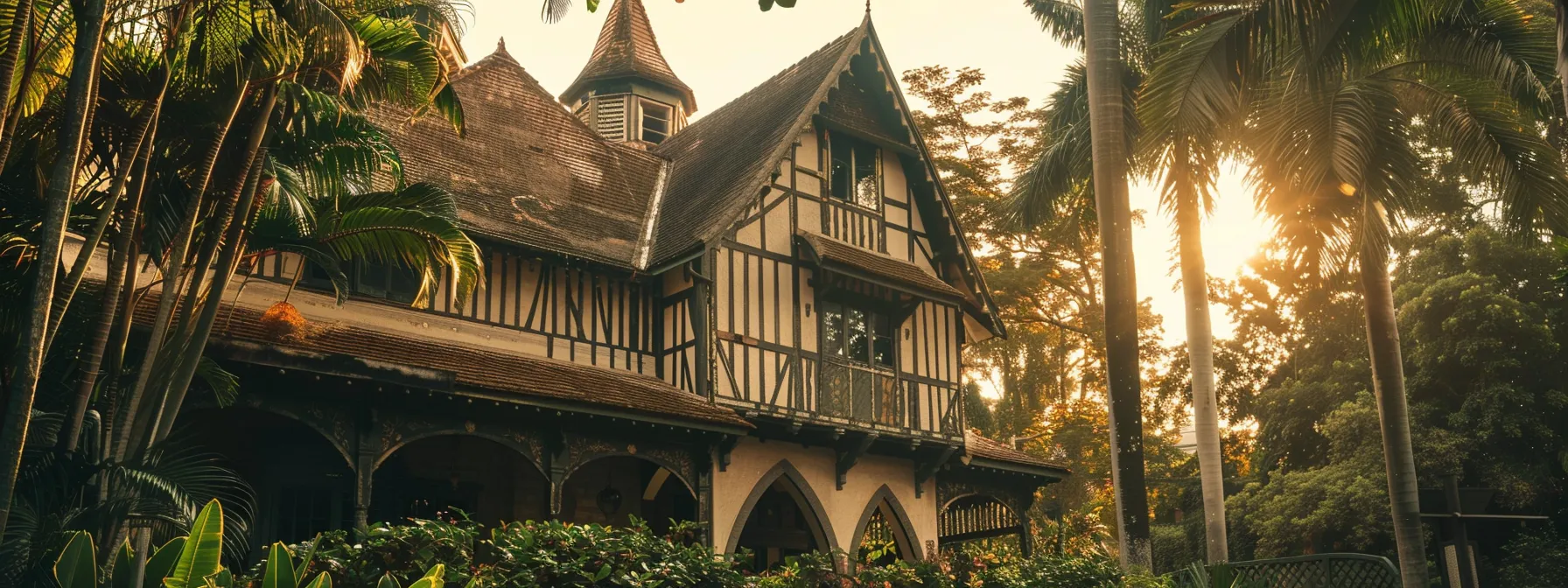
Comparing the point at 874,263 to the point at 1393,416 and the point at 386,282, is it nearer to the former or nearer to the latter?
the point at 386,282

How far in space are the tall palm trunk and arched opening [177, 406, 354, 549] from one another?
363 inches

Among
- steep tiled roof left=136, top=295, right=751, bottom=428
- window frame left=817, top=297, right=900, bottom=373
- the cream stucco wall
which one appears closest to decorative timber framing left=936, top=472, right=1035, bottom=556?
the cream stucco wall

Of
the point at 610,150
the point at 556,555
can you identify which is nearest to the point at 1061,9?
the point at 610,150

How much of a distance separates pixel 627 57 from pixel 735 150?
10510 millimetres

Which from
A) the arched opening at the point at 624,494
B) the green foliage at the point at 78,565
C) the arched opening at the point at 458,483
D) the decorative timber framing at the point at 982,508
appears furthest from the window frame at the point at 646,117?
the green foliage at the point at 78,565

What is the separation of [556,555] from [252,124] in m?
4.88

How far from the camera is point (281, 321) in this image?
16016 millimetres

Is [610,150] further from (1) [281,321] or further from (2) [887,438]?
(1) [281,321]

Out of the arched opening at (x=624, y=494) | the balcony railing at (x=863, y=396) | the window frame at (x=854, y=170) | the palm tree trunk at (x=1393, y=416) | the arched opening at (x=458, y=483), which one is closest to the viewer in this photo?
the arched opening at (x=458, y=483)

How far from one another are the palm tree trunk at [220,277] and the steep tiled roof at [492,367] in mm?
1886

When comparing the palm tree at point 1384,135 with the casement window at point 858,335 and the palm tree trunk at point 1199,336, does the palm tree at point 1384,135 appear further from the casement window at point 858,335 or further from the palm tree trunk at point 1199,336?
the casement window at point 858,335

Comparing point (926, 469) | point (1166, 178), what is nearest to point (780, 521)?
point (926, 469)

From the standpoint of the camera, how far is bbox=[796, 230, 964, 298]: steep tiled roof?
21984 millimetres

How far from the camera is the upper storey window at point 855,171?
2384 centimetres
